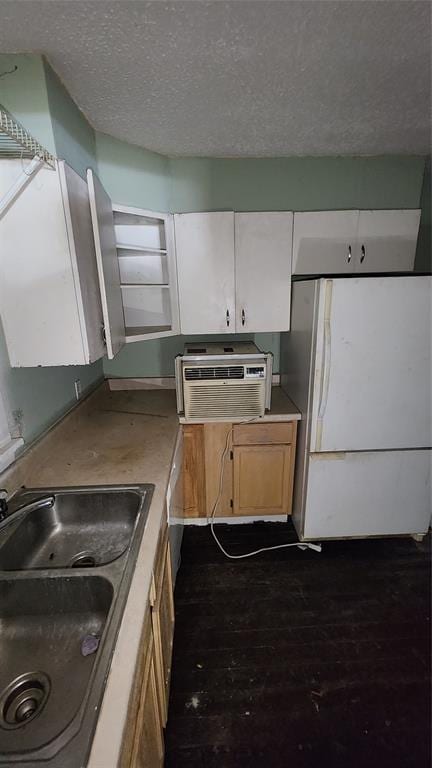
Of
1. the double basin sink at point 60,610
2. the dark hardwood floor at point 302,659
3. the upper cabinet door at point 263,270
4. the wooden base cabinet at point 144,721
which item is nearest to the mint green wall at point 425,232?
the upper cabinet door at point 263,270

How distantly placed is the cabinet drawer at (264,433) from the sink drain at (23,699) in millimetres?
1369

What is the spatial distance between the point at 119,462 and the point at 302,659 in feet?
3.80

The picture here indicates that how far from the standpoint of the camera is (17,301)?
1109mm

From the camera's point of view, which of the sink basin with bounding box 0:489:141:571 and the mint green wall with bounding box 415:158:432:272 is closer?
the sink basin with bounding box 0:489:141:571

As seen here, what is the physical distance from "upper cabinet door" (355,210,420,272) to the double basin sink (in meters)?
1.92

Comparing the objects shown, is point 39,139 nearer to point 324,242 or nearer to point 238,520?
point 324,242

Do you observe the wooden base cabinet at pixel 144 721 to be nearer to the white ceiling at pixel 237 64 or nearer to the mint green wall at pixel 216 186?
the mint green wall at pixel 216 186

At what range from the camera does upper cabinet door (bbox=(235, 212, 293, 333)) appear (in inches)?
75.7

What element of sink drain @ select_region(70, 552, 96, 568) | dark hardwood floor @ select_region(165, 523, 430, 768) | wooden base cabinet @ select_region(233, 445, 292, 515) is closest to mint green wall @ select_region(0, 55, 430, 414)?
sink drain @ select_region(70, 552, 96, 568)

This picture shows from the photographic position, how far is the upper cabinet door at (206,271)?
1.89m

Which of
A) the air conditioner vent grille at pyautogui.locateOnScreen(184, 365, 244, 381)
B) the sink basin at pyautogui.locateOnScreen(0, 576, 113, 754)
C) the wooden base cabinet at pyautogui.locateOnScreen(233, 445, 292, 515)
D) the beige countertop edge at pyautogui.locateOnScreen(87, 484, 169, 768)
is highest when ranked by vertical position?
the air conditioner vent grille at pyautogui.locateOnScreen(184, 365, 244, 381)

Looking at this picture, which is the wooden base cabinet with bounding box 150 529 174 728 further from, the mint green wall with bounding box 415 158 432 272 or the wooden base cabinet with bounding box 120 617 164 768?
the mint green wall with bounding box 415 158 432 272

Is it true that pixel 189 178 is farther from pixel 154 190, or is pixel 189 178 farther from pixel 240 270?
pixel 240 270

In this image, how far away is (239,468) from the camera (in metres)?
2.02
